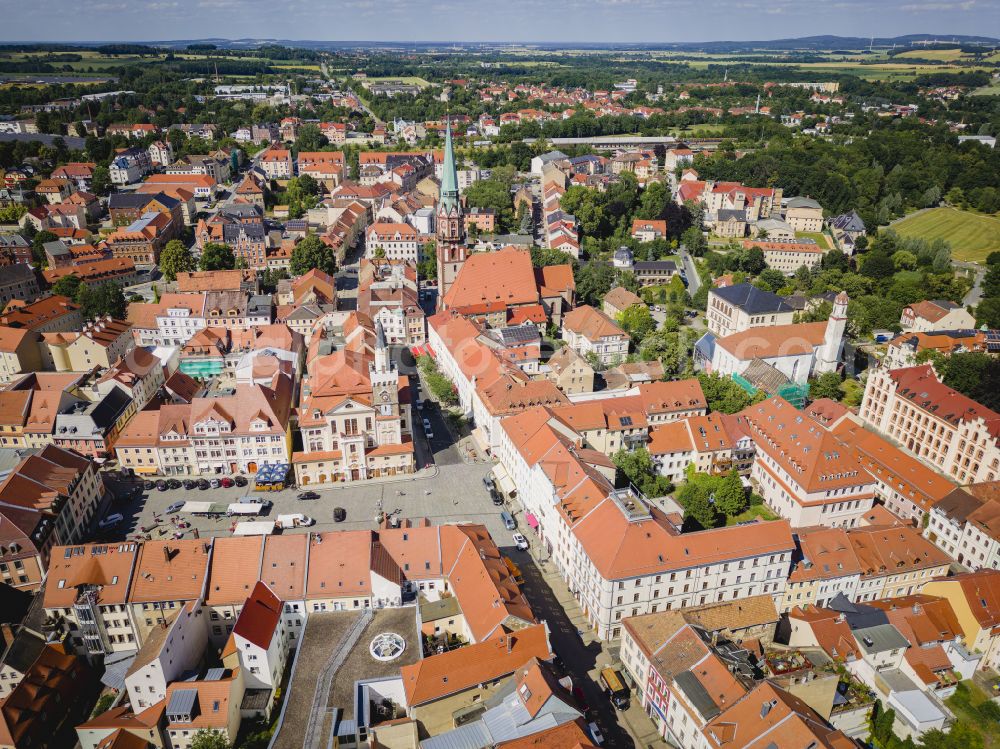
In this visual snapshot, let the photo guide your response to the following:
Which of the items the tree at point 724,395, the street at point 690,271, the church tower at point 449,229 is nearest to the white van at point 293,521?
the tree at point 724,395

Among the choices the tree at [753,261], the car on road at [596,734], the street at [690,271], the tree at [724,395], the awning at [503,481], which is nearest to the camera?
the car on road at [596,734]

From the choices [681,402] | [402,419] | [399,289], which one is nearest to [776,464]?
[681,402]

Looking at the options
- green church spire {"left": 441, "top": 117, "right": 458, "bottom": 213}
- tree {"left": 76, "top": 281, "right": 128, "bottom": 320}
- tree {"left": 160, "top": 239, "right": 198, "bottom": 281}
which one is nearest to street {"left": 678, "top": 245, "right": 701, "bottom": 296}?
green church spire {"left": 441, "top": 117, "right": 458, "bottom": 213}

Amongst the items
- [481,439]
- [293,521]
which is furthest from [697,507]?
[293,521]

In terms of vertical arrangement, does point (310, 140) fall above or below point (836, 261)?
above

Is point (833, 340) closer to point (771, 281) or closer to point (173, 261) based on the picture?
point (771, 281)

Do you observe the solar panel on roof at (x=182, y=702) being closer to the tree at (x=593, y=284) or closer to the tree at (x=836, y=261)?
the tree at (x=593, y=284)

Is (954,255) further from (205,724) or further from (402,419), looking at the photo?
(205,724)
